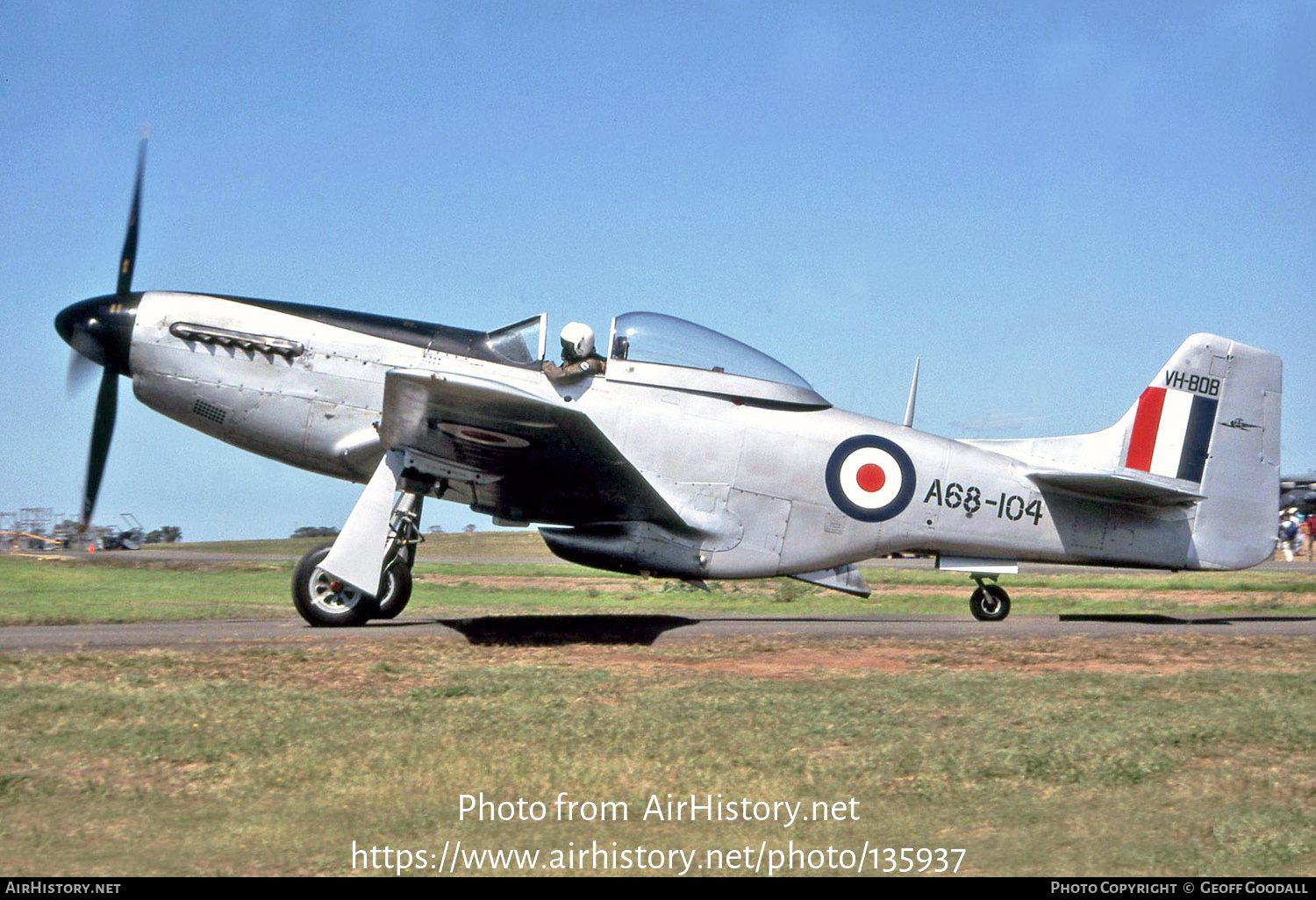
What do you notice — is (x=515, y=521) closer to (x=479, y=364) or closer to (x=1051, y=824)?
(x=479, y=364)

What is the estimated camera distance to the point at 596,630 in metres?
9.83

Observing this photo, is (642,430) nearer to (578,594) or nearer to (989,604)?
(989,604)

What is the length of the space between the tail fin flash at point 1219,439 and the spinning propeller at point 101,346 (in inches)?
367

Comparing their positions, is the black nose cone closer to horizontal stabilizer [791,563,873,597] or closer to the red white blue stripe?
horizontal stabilizer [791,563,873,597]

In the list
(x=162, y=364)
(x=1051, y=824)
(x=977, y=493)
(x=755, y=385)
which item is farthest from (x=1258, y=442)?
(x=162, y=364)

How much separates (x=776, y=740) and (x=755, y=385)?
16.6 feet

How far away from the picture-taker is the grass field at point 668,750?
4.11 m

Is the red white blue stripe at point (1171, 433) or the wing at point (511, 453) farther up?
the red white blue stripe at point (1171, 433)

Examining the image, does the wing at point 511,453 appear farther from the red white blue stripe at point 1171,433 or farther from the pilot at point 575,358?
the red white blue stripe at point 1171,433

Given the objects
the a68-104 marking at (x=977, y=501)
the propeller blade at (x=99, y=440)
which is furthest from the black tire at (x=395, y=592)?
the a68-104 marking at (x=977, y=501)

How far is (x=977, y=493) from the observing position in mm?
10695

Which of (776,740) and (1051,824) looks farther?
(776,740)

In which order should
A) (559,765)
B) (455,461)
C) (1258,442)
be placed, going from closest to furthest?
(559,765)
(455,461)
(1258,442)

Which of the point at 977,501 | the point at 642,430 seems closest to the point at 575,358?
the point at 642,430
